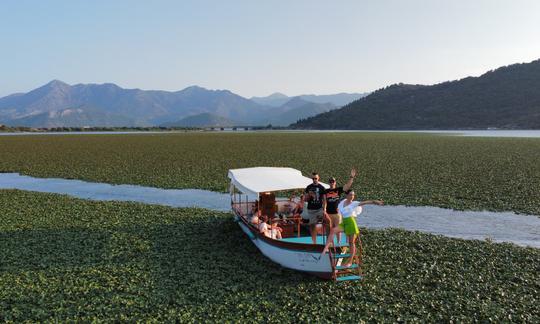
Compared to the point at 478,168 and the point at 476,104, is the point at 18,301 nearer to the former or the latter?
the point at 478,168

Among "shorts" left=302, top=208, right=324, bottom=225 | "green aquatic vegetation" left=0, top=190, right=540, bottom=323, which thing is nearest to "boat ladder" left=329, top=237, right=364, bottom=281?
"green aquatic vegetation" left=0, top=190, right=540, bottom=323

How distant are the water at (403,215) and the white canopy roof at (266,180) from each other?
16.4ft

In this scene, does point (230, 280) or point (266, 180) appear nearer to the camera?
point (230, 280)

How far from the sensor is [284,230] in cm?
1706

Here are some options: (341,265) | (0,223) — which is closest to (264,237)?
(341,265)

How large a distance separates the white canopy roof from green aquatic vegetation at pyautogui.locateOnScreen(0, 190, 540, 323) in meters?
2.58

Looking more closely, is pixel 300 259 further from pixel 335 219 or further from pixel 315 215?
pixel 315 215

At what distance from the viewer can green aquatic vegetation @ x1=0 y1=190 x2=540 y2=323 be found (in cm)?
1141

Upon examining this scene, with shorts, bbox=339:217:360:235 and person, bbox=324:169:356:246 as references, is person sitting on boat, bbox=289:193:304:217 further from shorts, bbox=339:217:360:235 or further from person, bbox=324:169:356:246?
shorts, bbox=339:217:360:235

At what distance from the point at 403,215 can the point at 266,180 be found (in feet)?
30.3

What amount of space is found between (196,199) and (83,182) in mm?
13813

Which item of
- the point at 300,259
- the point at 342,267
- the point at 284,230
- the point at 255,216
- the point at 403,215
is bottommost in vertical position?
the point at 403,215

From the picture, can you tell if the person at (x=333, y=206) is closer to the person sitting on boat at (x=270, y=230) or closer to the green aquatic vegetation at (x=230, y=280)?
the green aquatic vegetation at (x=230, y=280)

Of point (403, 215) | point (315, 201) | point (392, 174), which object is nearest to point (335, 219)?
point (315, 201)
